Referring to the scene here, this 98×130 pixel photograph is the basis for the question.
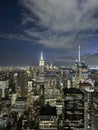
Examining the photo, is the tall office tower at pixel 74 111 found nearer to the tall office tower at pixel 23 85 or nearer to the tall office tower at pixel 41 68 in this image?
the tall office tower at pixel 41 68

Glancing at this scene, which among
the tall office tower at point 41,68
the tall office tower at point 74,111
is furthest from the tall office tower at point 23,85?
the tall office tower at point 74,111

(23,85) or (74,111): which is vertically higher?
(23,85)

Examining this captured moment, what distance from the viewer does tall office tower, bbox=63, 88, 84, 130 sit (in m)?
8.47

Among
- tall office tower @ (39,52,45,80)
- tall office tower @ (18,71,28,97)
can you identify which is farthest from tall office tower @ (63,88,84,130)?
tall office tower @ (18,71,28,97)

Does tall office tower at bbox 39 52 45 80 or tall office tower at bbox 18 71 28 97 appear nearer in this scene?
tall office tower at bbox 39 52 45 80

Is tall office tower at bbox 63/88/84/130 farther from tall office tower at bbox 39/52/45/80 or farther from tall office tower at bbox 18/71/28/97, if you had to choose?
tall office tower at bbox 18/71/28/97

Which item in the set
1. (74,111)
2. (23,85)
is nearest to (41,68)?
(23,85)

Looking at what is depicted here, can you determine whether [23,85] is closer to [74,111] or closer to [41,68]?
[41,68]

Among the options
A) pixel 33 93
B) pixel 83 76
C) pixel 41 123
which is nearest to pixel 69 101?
pixel 41 123

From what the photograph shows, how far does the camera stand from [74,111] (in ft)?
28.3

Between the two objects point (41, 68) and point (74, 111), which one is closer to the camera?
point (74, 111)

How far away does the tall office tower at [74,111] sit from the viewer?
8469mm

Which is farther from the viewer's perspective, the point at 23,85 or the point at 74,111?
the point at 23,85

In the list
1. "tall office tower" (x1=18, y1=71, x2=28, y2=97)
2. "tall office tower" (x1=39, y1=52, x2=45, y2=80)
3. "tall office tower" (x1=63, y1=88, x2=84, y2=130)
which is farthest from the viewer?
"tall office tower" (x1=18, y1=71, x2=28, y2=97)
